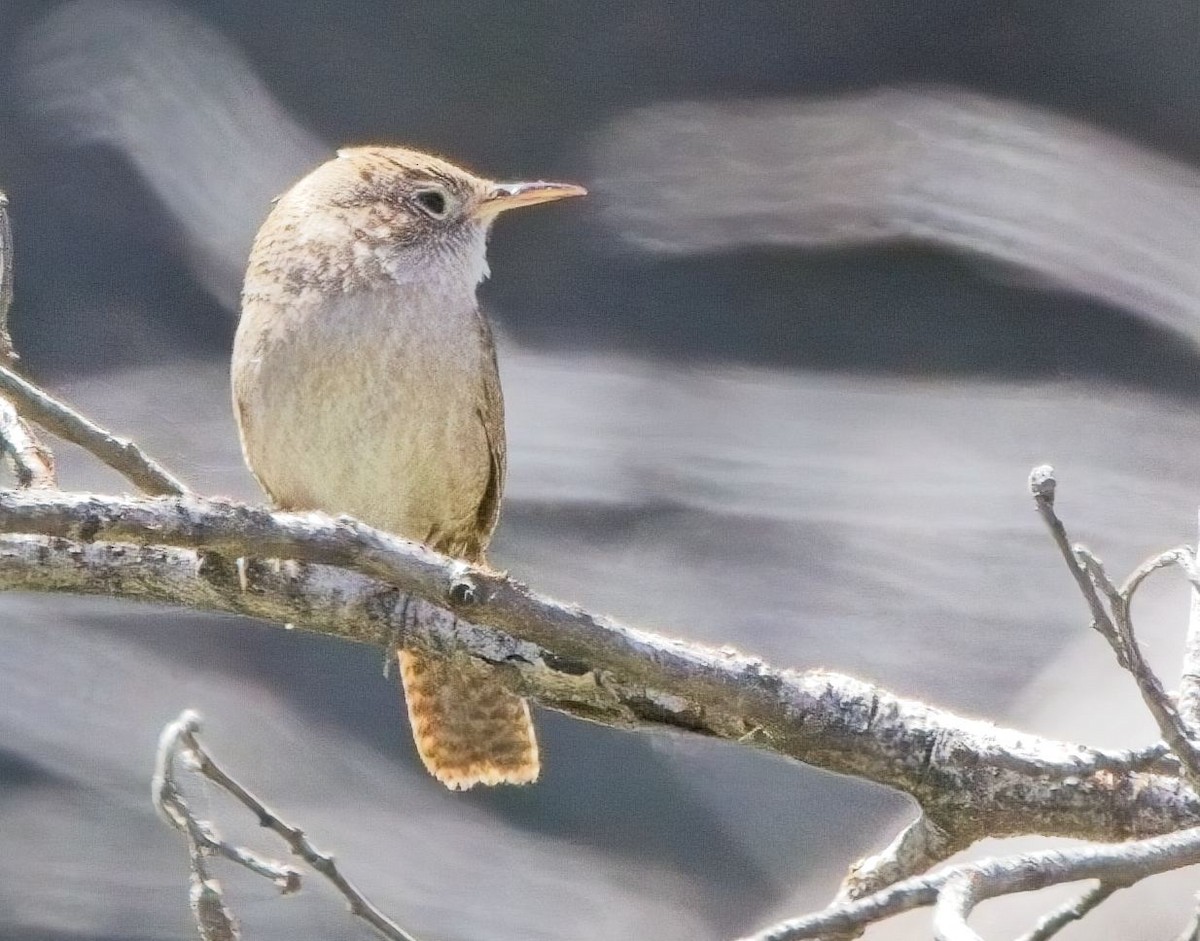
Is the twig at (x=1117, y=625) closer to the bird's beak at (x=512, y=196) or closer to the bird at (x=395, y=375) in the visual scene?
the bird at (x=395, y=375)

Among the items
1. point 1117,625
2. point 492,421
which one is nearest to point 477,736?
point 492,421

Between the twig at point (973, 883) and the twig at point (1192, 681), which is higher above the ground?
the twig at point (1192, 681)

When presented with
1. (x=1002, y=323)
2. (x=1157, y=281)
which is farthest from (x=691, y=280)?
(x=1157, y=281)

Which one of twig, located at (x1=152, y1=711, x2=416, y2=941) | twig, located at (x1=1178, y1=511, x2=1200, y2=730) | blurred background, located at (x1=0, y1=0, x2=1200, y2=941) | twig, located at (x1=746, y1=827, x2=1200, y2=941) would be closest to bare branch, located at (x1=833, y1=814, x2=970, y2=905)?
twig, located at (x1=1178, y1=511, x2=1200, y2=730)

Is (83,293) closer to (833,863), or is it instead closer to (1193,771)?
(833,863)

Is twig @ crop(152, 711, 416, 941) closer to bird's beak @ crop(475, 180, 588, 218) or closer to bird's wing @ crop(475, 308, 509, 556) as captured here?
bird's wing @ crop(475, 308, 509, 556)

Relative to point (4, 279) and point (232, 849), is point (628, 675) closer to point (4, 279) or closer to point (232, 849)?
point (232, 849)

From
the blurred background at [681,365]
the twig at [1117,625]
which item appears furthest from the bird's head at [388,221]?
the twig at [1117,625]
